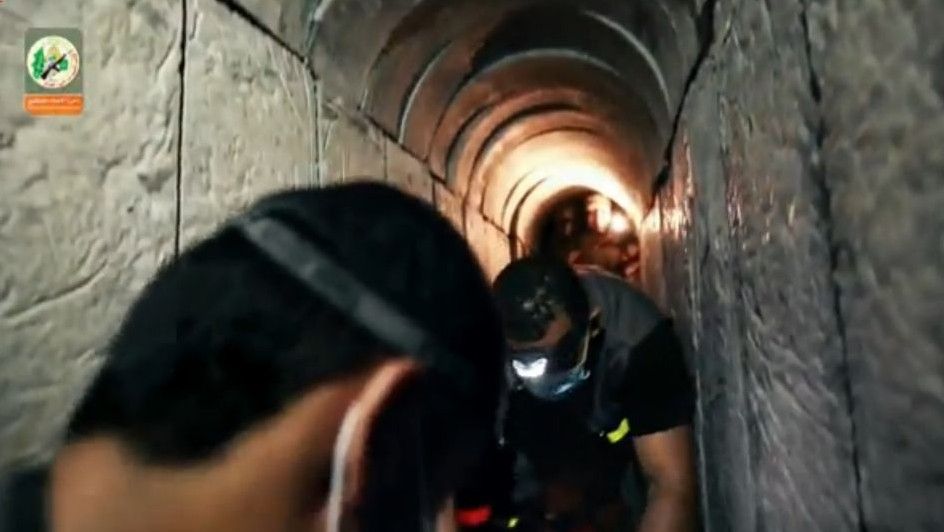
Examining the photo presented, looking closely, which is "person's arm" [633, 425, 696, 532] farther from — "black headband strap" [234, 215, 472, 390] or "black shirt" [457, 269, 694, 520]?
"black headband strap" [234, 215, 472, 390]

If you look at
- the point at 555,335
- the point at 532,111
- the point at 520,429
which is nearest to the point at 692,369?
the point at 520,429

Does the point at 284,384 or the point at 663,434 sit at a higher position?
the point at 284,384

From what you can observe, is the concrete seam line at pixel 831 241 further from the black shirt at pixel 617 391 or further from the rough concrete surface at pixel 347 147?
the rough concrete surface at pixel 347 147

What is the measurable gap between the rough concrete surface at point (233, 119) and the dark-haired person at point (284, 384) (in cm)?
133

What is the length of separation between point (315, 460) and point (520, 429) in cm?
238

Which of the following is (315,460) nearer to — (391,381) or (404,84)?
(391,381)

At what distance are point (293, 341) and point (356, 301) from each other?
56 millimetres

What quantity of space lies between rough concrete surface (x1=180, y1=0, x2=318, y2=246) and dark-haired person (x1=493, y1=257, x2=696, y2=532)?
657 mm

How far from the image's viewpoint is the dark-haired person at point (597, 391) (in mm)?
2619

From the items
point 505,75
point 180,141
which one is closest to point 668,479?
point 180,141

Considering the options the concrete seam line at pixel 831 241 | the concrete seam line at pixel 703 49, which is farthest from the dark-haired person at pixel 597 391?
the concrete seam line at pixel 831 241

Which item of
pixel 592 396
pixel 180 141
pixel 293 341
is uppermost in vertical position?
pixel 180 141

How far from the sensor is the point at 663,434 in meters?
2.94

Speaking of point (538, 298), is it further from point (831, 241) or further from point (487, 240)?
point (487, 240)
